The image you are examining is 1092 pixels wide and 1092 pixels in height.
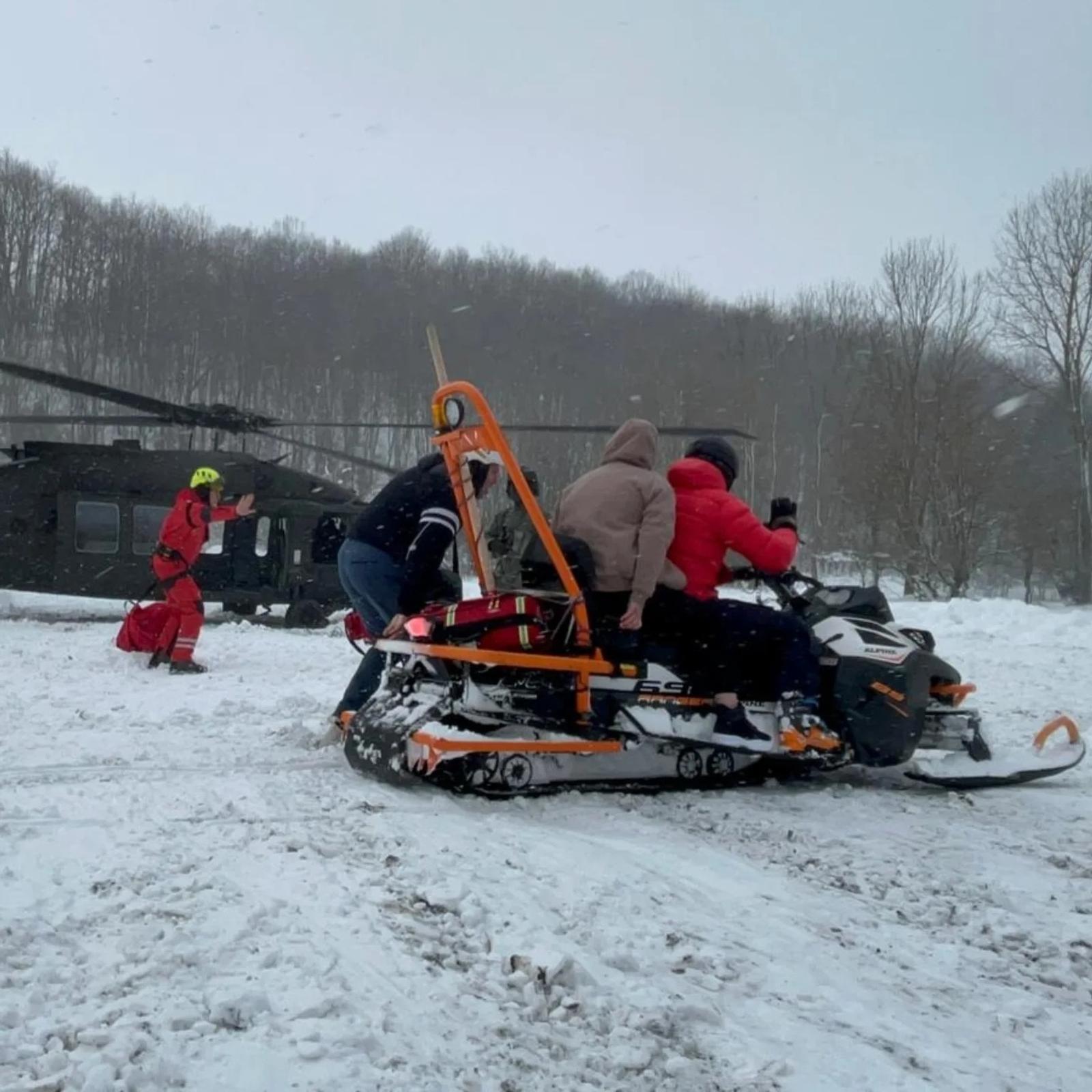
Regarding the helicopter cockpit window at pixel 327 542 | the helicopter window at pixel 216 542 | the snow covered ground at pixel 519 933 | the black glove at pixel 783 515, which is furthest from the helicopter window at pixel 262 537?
the black glove at pixel 783 515

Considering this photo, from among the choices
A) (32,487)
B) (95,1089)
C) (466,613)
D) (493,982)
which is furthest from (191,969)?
(32,487)

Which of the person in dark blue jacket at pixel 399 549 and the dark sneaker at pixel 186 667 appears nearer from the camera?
the person in dark blue jacket at pixel 399 549

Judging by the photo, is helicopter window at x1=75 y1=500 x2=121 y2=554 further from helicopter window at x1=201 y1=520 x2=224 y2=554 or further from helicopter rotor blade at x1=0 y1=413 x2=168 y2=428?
helicopter rotor blade at x1=0 y1=413 x2=168 y2=428

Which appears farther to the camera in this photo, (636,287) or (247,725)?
(636,287)

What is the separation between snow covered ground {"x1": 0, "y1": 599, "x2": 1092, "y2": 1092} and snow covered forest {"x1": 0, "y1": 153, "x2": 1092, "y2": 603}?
89.7 feet

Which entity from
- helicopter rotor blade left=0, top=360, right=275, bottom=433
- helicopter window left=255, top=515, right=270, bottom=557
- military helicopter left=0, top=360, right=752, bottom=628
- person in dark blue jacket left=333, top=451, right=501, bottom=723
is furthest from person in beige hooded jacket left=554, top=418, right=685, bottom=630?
helicopter window left=255, top=515, right=270, bottom=557

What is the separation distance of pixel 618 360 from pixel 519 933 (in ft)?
137

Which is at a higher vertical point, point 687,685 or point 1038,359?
point 1038,359

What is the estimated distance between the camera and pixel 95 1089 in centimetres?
210

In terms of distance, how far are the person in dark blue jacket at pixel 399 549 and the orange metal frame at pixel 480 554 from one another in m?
0.09

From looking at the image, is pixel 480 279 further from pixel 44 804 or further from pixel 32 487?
pixel 44 804

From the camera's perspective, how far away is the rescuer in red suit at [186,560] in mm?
8812

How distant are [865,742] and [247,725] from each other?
344cm

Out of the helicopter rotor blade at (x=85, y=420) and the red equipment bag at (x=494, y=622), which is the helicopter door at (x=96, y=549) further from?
the red equipment bag at (x=494, y=622)
